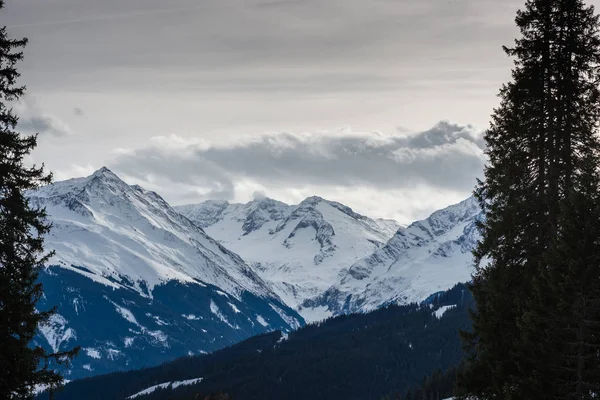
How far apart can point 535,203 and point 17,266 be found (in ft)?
80.6

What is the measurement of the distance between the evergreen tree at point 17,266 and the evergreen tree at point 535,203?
19790 mm

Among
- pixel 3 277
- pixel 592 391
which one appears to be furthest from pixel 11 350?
pixel 592 391

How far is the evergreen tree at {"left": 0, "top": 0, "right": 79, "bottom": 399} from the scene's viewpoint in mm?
38406

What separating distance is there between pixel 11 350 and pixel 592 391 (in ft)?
79.6

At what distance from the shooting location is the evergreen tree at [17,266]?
38406 mm

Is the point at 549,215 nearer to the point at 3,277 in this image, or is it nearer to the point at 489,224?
the point at 489,224

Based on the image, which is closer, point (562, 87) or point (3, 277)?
point (3, 277)

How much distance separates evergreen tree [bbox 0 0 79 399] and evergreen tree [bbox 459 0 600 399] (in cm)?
1979

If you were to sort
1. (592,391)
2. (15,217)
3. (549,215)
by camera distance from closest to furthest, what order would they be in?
(592,391) → (15,217) → (549,215)

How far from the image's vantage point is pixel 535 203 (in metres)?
44.3

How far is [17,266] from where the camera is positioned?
3988 centimetres

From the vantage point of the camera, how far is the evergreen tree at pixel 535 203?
3809 cm

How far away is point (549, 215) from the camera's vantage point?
143ft

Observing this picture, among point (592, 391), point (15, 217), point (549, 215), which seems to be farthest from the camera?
point (549, 215)
